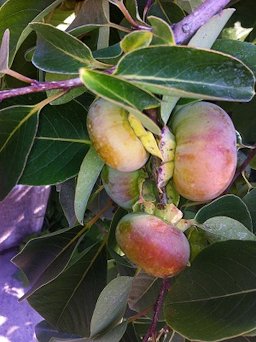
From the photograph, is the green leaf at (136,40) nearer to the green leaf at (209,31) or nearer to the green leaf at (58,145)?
the green leaf at (209,31)

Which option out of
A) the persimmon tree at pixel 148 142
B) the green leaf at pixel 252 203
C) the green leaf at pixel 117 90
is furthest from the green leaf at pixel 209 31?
the green leaf at pixel 252 203

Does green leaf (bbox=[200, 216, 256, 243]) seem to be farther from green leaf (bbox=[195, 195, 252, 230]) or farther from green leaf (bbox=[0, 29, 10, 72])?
green leaf (bbox=[0, 29, 10, 72])

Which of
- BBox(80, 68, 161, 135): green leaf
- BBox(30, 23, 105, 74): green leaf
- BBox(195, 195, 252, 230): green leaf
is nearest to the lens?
BBox(80, 68, 161, 135): green leaf

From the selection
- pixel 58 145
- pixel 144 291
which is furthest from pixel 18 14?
pixel 144 291

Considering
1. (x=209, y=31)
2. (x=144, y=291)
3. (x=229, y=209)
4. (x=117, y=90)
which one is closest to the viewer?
(x=117, y=90)

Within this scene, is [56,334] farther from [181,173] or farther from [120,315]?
[181,173]

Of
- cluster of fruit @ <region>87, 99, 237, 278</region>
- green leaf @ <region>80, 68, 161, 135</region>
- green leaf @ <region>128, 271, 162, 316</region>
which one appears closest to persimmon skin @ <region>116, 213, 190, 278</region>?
cluster of fruit @ <region>87, 99, 237, 278</region>

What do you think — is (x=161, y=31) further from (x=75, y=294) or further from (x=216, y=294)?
(x=75, y=294)
